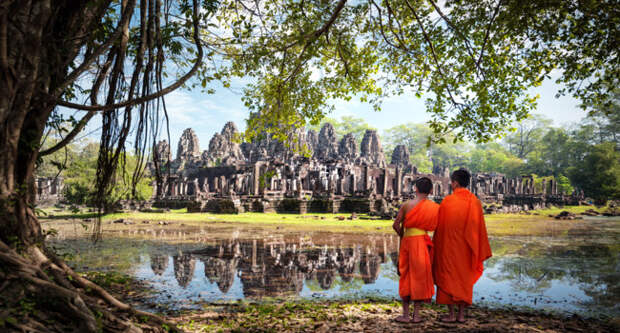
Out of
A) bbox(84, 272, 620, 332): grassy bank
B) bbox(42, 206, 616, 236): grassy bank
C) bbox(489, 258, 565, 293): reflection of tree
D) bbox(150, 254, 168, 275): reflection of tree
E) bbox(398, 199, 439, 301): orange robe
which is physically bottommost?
bbox(42, 206, 616, 236): grassy bank

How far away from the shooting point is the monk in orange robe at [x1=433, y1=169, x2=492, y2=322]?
361 centimetres

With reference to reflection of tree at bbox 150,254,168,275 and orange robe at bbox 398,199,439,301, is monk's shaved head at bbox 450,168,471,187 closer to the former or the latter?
orange robe at bbox 398,199,439,301

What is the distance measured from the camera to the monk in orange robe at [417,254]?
3.57 m

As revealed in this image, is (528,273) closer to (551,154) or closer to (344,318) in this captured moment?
(344,318)

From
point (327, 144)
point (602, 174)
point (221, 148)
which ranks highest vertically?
point (327, 144)

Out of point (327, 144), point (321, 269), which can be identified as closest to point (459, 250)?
point (321, 269)

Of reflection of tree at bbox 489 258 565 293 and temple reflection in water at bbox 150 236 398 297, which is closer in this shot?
temple reflection in water at bbox 150 236 398 297

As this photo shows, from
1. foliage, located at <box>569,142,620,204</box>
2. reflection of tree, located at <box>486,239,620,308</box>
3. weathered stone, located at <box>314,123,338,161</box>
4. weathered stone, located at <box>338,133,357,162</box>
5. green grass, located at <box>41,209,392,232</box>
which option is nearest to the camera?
reflection of tree, located at <box>486,239,620,308</box>

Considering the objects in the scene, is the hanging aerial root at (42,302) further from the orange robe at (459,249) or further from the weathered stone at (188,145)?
the weathered stone at (188,145)

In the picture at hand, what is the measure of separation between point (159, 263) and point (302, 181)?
25989 mm

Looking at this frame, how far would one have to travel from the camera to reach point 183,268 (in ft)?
20.8

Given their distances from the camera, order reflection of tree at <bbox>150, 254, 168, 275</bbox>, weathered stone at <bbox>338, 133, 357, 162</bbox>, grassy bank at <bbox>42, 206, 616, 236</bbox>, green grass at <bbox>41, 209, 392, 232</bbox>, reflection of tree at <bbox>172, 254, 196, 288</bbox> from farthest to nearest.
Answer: weathered stone at <bbox>338, 133, 357, 162</bbox> < green grass at <bbox>41, 209, 392, 232</bbox> < grassy bank at <bbox>42, 206, 616, 236</bbox> < reflection of tree at <bbox>150, 254, 168, 275</bbox> < reflection of tree at <bbox>172, 254, 196, 288</bbox>

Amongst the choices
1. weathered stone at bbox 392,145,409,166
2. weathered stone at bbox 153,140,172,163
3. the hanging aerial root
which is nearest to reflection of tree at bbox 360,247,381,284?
weathered stone at bbox 153,140,172,163

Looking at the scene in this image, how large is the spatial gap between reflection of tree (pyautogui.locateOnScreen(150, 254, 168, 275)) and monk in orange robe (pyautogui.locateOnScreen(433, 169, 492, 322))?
15.6 ft
